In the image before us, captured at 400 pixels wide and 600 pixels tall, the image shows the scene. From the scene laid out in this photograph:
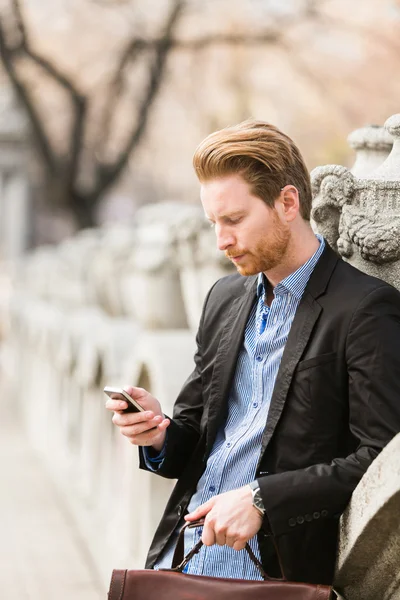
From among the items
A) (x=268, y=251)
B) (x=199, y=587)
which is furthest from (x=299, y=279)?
(x=199, y=587)

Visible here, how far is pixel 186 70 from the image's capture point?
20.5 metres

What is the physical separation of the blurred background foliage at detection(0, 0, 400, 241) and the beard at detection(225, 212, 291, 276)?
14.6 meters

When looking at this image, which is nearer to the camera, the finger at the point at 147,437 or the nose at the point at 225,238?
the nose at the point at 225,238

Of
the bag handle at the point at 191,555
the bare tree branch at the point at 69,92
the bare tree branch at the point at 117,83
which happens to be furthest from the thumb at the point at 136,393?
the bare tree branch at the point at 117,83

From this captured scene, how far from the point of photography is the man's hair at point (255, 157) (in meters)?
2.29

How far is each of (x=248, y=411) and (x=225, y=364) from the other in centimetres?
13

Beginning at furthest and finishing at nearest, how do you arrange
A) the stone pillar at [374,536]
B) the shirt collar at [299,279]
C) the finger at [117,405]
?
the finger at [117,405]
the shirt collar at [299,279]
the stone pillar at [374,536]

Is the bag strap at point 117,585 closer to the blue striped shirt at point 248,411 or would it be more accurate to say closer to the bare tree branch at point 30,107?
the blue striped shirt at point 248,411

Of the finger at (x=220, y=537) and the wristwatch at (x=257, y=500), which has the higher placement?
the wristwatch at (x=257, y=500)

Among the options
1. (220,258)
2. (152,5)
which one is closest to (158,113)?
(152,5)

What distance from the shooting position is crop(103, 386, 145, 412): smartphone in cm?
247

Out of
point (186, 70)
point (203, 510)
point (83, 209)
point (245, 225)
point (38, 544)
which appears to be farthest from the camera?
point (186, 70)

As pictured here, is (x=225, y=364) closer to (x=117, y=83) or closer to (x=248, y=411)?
(x=248, y=411)

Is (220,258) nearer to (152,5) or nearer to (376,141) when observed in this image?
(376,141)
